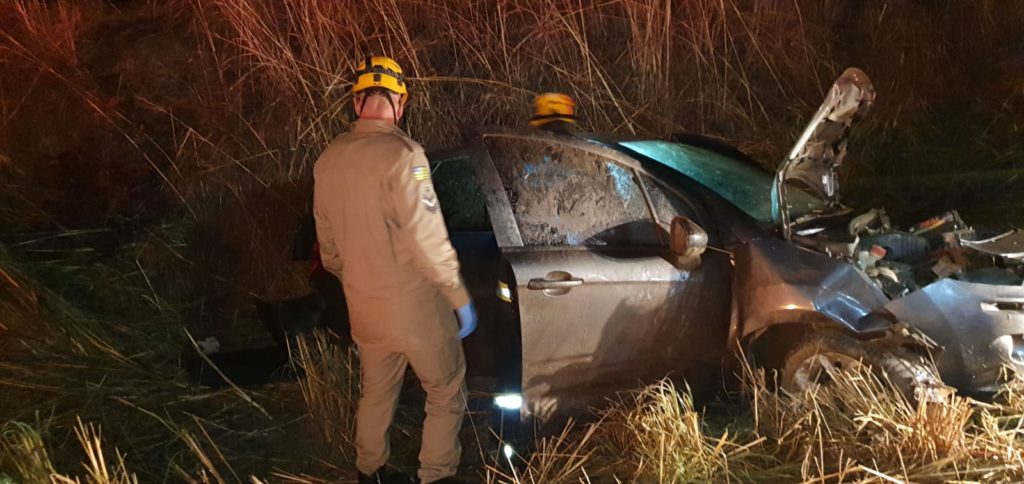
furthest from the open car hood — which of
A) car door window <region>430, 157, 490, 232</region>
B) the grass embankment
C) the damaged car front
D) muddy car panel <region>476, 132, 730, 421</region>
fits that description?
the grass embankment

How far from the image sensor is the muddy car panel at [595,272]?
309 cm

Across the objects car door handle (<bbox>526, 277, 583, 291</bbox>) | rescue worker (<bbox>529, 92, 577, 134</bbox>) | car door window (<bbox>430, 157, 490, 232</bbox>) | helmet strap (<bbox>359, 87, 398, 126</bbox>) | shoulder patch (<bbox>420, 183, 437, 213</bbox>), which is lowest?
car door handle (<bbox>526, 277, 583, 291</bbox>)

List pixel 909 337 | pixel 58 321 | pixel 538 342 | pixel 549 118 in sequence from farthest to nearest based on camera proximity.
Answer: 1. pixel 58 321
2. pixel 549 118
3. pixel 538 342
4. pixel 909 337

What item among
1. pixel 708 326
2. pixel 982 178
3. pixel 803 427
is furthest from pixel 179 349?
pixel 982 178

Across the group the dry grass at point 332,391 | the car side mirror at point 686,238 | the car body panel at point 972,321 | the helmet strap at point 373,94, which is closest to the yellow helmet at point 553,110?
the car side mirror at point 686,238

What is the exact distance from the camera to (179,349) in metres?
4.68

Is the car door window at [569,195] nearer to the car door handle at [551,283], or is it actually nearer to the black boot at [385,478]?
the car door handle at [551,283]

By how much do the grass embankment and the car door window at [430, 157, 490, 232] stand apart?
101 cm

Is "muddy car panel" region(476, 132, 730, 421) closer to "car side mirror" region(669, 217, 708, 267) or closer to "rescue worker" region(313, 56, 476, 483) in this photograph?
"car side mirror" region(669, 217, 708, 267)

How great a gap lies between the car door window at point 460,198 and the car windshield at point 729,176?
2.93 feet

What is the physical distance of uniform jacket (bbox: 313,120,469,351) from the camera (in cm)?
265

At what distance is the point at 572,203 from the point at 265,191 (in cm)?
346

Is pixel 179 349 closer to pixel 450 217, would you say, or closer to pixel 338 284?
pixel 338 284

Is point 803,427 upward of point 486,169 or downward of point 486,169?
downward
